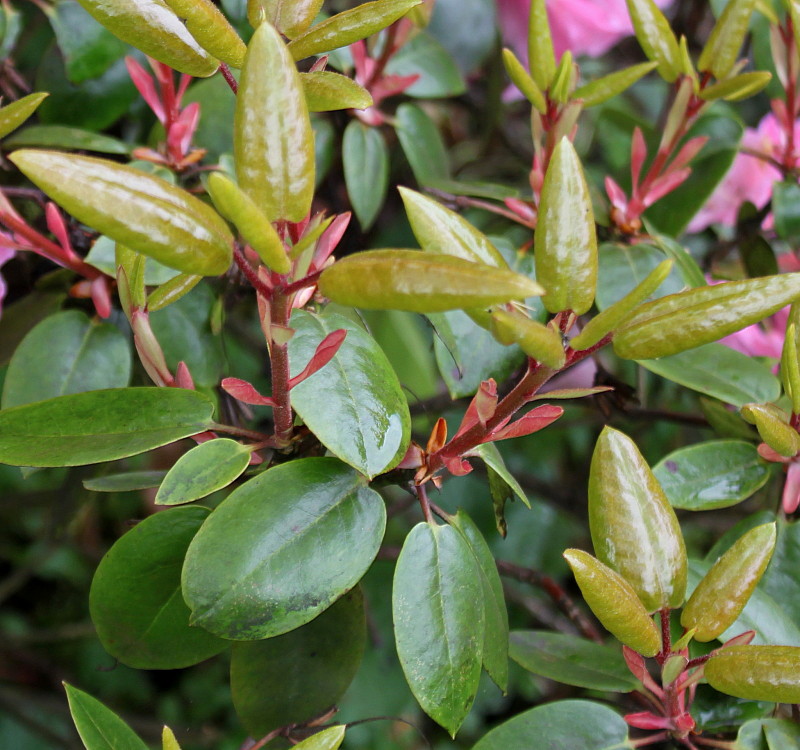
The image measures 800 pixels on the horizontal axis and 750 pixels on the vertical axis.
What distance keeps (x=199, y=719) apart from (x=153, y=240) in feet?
3.31

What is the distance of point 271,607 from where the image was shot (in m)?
0.34

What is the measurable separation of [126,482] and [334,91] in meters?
0.24

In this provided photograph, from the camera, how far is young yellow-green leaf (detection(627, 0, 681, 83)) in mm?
519

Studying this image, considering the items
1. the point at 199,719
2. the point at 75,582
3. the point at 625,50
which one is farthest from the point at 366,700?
the point at 625,50

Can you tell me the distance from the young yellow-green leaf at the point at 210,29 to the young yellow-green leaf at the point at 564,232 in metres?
0.14

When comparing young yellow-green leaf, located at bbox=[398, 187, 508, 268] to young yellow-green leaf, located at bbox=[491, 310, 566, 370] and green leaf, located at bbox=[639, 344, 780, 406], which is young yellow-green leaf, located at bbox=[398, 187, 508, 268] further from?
green leaf, located at bbox=[639, 344, 780, 406]

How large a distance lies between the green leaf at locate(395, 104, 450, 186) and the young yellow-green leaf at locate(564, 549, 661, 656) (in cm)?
39

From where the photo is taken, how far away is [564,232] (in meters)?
0.32

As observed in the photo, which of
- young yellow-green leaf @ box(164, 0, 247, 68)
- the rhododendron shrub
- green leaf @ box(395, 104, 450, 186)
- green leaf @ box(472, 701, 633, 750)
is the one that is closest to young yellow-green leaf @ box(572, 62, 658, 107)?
the rhododendron shrub

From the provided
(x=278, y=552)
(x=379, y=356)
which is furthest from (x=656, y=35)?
(x=278, y=552)

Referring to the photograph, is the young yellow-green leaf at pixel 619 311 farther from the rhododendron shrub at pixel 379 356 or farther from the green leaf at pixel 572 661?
the green leaf at pixel 572 661

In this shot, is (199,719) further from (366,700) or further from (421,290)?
(421,290)

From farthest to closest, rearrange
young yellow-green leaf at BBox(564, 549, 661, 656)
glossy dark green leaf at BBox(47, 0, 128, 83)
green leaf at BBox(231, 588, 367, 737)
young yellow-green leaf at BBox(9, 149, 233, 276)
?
1. glossy dark green leaf at BBox(47, 0, 128, 83)
2. green leaf at BBox(231, 588, 367, 737)
3. young yellow-green leaf at BBox(564, 549, 661, 656)
4. young yellow-green leaf at BBox(9, 149, 233, 276)

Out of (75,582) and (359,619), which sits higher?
(359,619)
